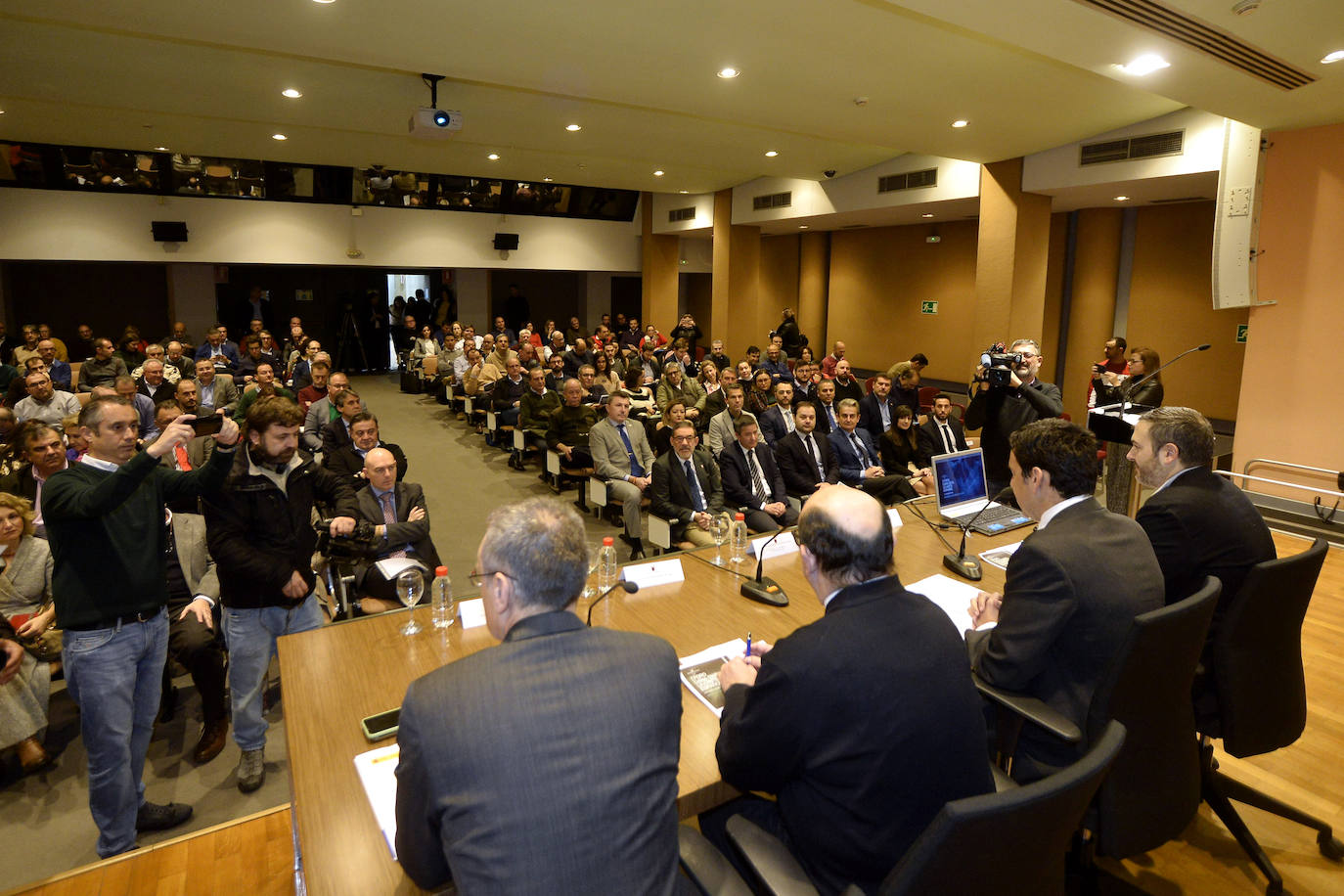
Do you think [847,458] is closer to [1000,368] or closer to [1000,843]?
[1000,368]

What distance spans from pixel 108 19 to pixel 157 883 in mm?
5355

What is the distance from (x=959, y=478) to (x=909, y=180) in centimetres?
734

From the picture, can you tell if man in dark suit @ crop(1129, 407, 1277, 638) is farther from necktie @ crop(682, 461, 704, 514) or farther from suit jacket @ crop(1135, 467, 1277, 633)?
necktie @ crop(682, 461, 704, 514)

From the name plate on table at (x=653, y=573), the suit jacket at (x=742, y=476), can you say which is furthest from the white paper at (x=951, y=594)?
the suit jacket at (x=742, y=476)

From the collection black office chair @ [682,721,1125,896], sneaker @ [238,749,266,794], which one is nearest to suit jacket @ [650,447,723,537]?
sneaker @ [238,749,266,794]

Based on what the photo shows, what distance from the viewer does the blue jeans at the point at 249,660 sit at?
297 cm

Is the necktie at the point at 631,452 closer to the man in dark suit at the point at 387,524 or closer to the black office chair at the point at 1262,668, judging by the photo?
the man in dark suit at the point at 387,524

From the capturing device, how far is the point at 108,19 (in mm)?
4906

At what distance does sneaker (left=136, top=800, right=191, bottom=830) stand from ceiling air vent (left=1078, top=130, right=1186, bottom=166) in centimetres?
894

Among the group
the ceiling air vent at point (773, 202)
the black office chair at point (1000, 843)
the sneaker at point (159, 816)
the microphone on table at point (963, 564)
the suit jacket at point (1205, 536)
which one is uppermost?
the ceiling air vent at point (773, 202)

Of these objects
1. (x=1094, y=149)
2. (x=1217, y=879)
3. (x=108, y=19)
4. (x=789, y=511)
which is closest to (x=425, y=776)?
(x=1217, y=879)

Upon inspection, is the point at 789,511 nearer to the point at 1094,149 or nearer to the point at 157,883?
the point at 157,883

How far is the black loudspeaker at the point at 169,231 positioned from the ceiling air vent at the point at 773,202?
931cm

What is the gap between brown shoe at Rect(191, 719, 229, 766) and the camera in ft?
10.5
